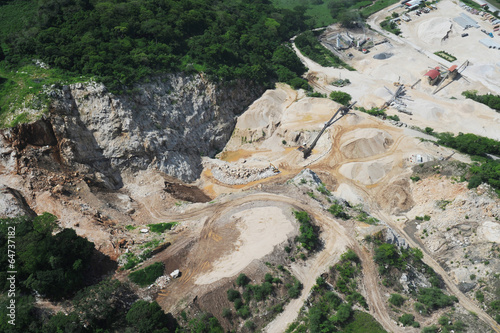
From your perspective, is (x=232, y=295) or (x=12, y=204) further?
(x=12, y=204)

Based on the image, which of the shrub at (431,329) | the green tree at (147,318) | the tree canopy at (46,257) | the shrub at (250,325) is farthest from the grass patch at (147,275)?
the shrub at (431,329)

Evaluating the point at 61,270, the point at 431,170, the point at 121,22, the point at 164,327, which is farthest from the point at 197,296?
the point at 121,22

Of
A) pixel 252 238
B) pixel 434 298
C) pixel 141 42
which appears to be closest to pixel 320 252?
pixel 252 238

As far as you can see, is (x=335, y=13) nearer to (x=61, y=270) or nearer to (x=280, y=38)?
(x=280, y=38)

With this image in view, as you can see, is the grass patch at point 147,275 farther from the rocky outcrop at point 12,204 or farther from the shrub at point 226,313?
the rocky outcrop at point 12,204

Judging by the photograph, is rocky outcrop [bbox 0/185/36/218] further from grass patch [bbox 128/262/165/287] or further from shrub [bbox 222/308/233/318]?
shrub [bbox 222/308/233/318]

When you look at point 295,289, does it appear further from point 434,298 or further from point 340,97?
point 340,97

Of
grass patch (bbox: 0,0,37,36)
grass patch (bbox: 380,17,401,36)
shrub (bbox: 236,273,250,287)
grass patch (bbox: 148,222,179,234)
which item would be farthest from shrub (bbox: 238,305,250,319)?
grass patch (bbox: 380,17,401,36)
